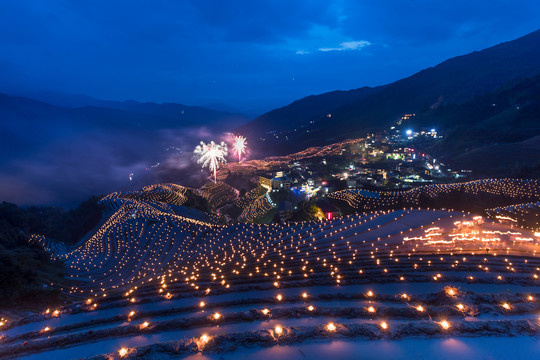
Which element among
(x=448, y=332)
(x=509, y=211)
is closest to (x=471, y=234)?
(x=509, y=211)

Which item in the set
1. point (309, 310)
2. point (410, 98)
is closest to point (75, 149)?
point (309, 310)

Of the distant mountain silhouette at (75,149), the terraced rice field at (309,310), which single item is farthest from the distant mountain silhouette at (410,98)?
the terraced rice field at (309,310)

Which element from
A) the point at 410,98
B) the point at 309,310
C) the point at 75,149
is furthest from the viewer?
the point at 410,98

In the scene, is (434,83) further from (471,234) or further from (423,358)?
(423,358)

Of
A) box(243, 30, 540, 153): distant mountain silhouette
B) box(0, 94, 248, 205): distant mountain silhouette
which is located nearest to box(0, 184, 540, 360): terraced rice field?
box(0, 94, 248, 205): distant mountain silhouette

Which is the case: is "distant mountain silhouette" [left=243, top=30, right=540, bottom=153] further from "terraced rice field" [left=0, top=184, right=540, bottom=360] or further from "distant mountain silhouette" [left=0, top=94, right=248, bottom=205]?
"terraced rice field" [left=0, top=184, right=540, bottom=360]

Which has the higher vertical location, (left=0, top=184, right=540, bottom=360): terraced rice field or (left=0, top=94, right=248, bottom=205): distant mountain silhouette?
(left=0, top=94, right=248, bottom=205): distant mountain silhouette

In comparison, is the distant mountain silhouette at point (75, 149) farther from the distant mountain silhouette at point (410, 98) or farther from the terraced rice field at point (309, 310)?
the terraced rice field at point (309, 310)

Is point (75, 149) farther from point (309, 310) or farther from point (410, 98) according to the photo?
point (410, 98)
